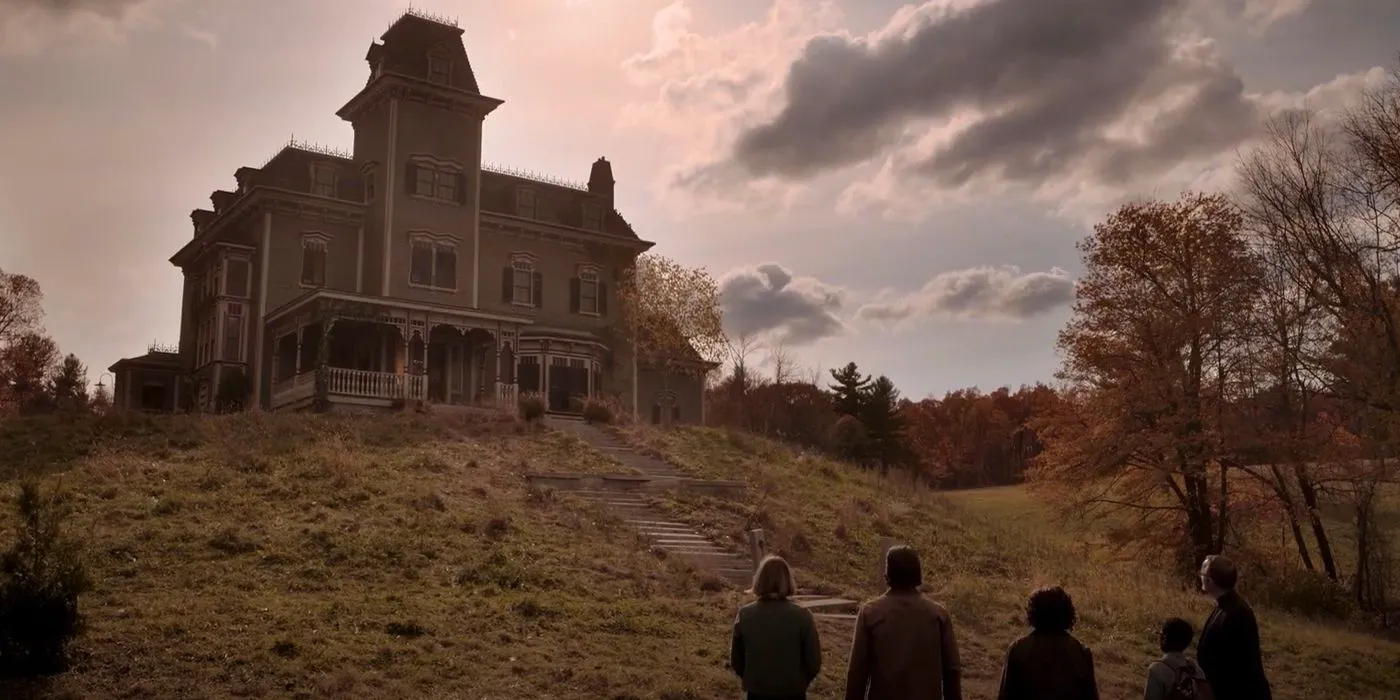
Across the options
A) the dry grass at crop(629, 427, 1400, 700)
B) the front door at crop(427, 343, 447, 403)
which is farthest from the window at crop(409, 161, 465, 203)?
the dry grass at crop(629, 427, 1400, 700)

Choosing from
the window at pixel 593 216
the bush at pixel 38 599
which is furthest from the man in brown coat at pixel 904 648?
the window at pixel 593 216

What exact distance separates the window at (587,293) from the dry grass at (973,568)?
30.1 feet

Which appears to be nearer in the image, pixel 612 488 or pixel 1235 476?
pixel 612 488

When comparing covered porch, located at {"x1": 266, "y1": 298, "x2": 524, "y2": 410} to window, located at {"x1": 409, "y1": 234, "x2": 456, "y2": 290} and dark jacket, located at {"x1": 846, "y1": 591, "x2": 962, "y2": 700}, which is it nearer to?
window, located at {"x1": 409, "y1": 234, "x2": 456, "y2": 290}

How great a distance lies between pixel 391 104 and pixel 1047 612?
123 ft

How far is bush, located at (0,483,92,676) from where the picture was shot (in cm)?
1183

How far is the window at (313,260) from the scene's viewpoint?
40.1m

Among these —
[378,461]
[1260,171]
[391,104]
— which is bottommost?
[378,461]

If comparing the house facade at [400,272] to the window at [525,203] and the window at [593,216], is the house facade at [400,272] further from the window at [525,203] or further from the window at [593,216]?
the window at [593,216]

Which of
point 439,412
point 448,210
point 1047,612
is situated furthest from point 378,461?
point 1047,612

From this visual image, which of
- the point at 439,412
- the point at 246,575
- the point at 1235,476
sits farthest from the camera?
the point at 439,412

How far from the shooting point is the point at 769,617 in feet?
23.7

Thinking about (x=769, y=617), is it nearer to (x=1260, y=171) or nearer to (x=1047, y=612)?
(x=1047, y=612)

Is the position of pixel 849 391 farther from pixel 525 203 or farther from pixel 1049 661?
pixel 1049 661
